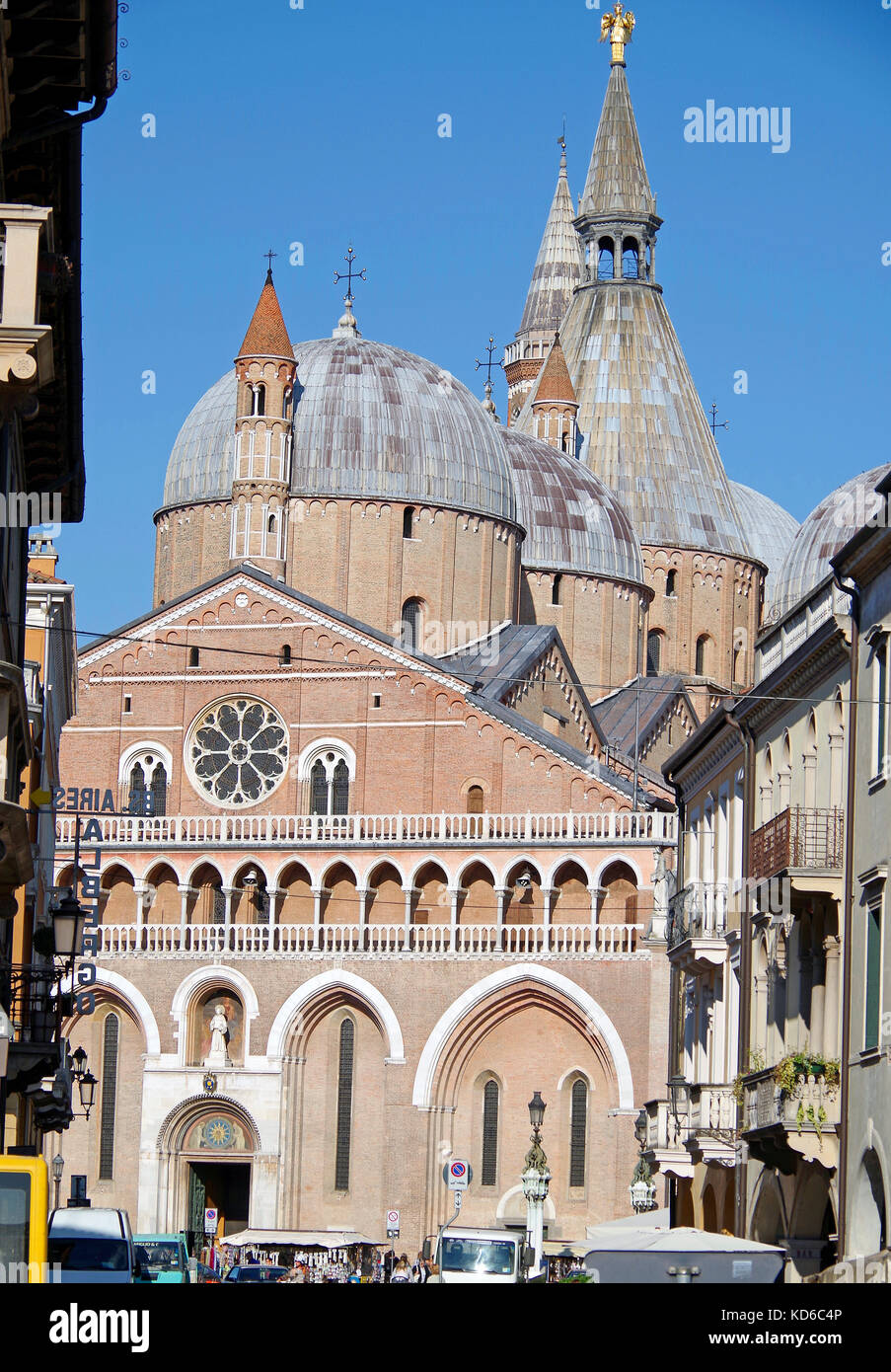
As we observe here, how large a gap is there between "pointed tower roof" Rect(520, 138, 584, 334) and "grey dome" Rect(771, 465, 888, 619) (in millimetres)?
32759

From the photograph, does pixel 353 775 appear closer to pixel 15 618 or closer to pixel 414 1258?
pixel 414 1258

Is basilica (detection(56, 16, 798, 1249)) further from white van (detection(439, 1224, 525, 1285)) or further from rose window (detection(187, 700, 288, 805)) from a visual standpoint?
white van (detection(439, 1224, 525, 1285))

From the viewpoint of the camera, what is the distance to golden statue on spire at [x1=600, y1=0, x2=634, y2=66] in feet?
301

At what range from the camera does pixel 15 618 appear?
23.9m

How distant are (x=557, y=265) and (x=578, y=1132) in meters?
50.1

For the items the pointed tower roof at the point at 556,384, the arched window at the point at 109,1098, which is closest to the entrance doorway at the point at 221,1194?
the arched window at the point at 109,1098

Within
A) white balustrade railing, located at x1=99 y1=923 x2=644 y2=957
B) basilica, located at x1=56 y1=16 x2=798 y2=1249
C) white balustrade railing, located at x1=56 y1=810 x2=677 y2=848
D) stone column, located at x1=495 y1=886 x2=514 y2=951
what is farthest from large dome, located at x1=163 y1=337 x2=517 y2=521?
stone column, located at x1=495 y1=886 x2=514 y2=951

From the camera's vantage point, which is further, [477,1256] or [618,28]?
[618,28]

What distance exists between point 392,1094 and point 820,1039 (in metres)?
28.0

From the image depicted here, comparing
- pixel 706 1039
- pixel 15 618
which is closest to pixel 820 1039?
pixel 706 1039

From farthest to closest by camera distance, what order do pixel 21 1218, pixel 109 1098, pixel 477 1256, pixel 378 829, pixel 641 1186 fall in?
pixel 109 1098 → pixel 378 829 → pixel 641 1186 → pixel 477 1256 → pixel 21 1218

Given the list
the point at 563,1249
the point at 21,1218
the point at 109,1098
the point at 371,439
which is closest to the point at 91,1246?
the point at 21,1218

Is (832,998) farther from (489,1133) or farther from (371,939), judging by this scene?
(489,1133)

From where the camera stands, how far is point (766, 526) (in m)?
93.5
